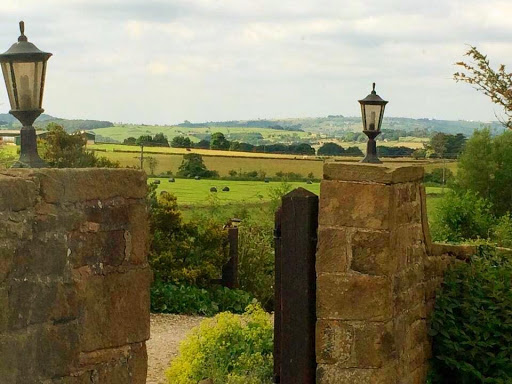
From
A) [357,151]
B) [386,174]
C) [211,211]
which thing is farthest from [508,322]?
[357,151]

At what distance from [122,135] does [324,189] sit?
97.0 ft

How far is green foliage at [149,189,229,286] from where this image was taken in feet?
44.7

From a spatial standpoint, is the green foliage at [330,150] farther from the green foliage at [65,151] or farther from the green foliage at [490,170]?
the green foliage at [65,151]

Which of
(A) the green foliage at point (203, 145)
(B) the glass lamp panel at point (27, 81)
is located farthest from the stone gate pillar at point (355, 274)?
(A) the green foliage at point (203, 145)

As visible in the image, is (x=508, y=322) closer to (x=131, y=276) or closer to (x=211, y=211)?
(x=131, y=276)

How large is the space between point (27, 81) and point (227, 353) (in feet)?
10.00

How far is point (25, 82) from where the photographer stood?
22.0ft

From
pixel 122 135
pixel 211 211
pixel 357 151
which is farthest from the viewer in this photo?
pixel 122 135

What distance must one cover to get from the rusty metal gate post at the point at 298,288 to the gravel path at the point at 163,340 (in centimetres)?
450

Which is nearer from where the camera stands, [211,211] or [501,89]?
[501,89]

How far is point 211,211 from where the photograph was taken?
16.3 m

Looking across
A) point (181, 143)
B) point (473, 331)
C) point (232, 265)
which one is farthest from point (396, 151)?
point (473, 331)

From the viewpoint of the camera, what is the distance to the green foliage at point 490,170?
16172mm

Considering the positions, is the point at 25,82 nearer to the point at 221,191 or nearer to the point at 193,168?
the point at 221,191
